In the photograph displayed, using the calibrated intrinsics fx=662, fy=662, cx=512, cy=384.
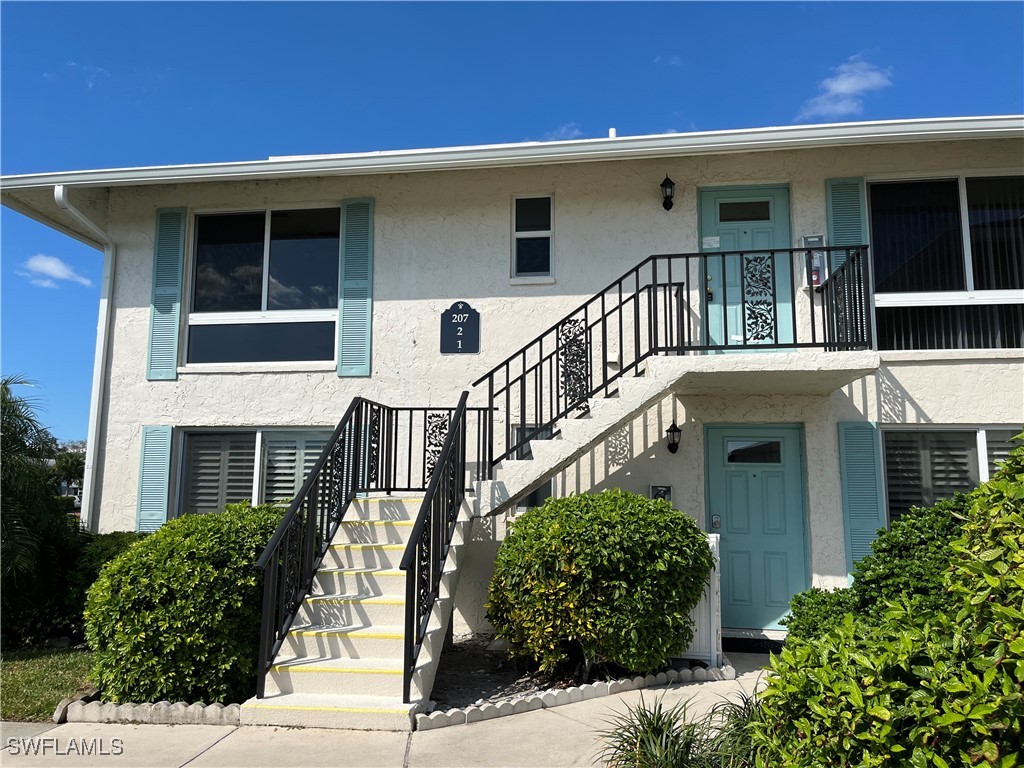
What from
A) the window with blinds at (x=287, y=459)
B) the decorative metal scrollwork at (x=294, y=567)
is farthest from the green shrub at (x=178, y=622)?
the window with blinds at (x=287, y=459)

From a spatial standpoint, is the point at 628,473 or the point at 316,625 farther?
the point at 628,473

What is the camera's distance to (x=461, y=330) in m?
7.74

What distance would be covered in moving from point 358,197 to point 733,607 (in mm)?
6318

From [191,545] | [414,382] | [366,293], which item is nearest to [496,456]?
[414,382]

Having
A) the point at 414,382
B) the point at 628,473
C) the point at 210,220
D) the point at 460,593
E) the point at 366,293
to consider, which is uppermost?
the point at 210,220

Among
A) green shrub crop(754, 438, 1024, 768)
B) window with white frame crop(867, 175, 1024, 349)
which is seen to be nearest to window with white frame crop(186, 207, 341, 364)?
window with white frame crop(867, 175, 1024, 349)

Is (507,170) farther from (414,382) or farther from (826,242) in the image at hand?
(826,242)

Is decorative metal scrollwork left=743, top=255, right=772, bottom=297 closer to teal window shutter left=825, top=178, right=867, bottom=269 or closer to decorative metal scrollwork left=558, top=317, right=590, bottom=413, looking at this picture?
teal window shutter left=825, top=178, right=867, bottom=269

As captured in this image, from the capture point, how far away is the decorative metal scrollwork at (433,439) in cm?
727

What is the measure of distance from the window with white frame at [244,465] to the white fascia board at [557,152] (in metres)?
3.01

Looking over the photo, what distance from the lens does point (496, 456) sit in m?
7.42

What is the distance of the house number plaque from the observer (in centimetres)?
771

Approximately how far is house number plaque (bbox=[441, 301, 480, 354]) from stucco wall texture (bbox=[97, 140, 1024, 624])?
0.32 ft

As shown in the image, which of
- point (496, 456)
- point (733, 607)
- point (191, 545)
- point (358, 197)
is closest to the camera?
point (191, 545)
